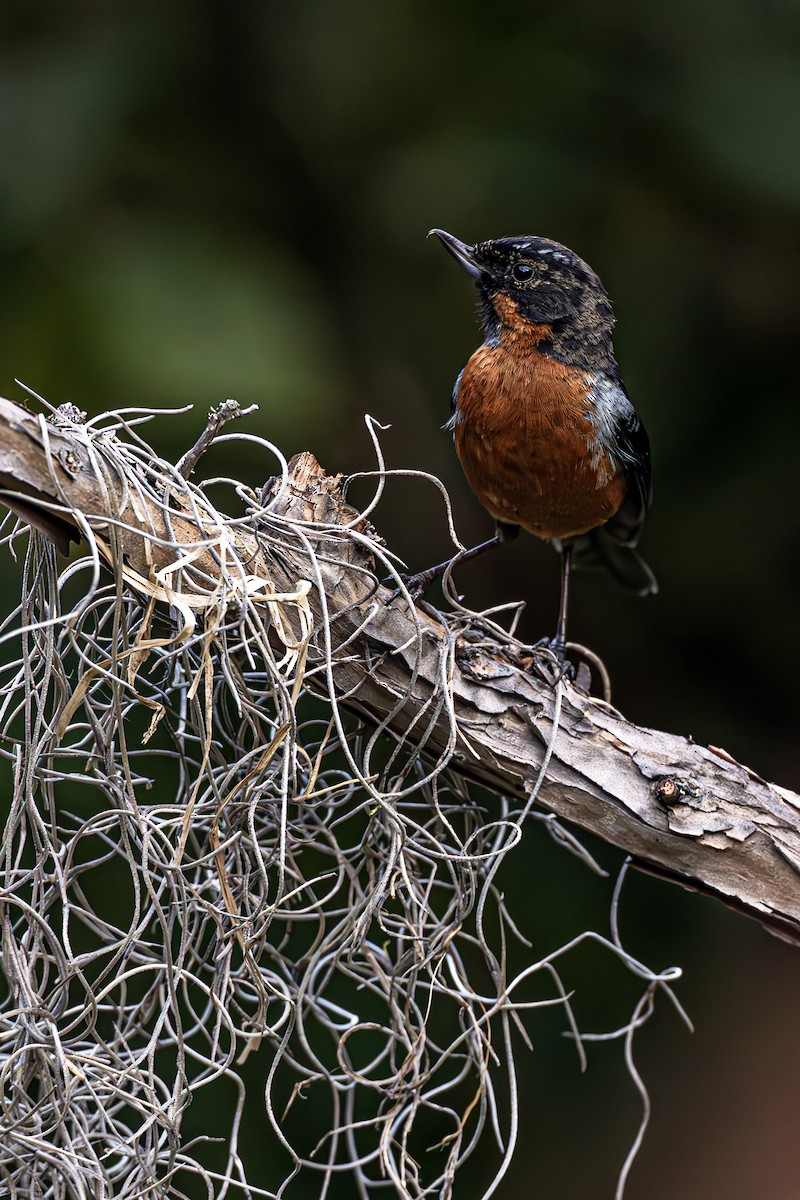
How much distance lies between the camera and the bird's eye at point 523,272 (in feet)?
7.54

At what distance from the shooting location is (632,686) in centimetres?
311

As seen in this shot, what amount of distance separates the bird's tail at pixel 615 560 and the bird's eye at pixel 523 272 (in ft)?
2.31

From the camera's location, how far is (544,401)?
2.19 meters

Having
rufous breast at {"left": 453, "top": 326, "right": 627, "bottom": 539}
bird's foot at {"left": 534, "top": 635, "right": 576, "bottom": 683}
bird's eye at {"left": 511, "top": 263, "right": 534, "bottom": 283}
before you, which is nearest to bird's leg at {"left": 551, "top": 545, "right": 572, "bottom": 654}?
bird's foot at {"left": 534, "top": 635, "right": 576, "bottom": 683}

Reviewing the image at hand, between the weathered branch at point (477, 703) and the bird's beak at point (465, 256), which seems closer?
the weathered branch at point (477, 703)

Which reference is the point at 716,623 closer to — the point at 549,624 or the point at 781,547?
the point at 781,547

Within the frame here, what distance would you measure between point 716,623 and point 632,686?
0.28 m

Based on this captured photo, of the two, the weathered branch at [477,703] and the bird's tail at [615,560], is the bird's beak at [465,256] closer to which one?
the bird's tail at [615,560]

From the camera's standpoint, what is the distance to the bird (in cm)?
219

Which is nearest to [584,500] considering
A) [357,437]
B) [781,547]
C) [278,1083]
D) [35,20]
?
[357,437]

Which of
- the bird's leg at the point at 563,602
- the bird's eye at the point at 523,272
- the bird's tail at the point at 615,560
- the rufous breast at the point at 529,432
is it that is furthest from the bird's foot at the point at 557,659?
the bird's eye at the point at 523,272

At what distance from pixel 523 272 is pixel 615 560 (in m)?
0.84

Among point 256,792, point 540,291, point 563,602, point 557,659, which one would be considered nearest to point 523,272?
point 540,291

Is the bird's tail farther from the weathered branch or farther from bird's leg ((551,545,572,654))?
the weathered branch
